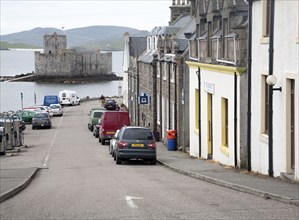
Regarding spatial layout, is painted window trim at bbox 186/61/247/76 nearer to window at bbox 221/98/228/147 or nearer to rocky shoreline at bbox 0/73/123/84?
window at bbox 221/98/228/147

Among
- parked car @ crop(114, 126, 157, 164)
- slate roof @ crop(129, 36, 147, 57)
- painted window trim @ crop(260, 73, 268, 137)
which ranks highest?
slate roof @ crop(129, 36, 147, 57)

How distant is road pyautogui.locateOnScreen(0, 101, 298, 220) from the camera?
13.0 meters

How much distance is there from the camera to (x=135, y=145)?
2706cm

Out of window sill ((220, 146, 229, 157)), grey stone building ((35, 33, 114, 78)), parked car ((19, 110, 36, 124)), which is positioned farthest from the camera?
grey stone building ((35, 33, 114, 78))

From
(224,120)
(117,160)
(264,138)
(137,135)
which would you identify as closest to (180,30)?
(137,135)

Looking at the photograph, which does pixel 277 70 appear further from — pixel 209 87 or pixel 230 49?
pixel 209 87

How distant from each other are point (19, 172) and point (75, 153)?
38.2 ft

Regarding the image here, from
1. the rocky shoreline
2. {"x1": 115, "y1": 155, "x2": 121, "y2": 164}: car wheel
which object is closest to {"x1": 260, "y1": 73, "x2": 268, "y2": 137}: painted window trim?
{"x1": 115, "y1": 155, "x2": 121, "y2": 164}: car wheel

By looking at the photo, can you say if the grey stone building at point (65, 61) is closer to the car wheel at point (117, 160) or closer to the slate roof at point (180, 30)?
the slate roof at point (180, 30)

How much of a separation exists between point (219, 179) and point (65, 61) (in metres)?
172

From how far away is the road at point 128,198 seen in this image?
1300 cm

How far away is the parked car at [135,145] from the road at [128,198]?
1.49 feet

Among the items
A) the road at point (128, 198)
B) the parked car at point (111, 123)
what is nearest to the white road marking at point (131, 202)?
the road at point (128, 198)

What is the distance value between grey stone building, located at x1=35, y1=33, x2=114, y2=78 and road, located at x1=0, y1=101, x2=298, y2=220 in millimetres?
162527
